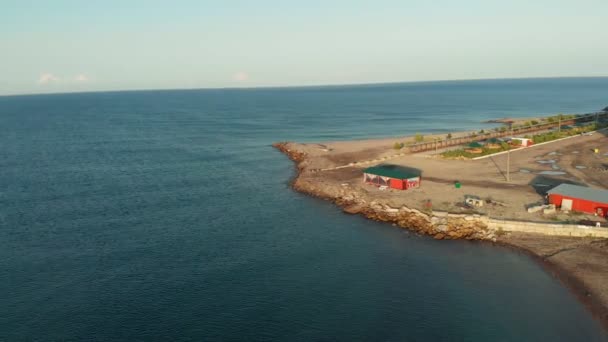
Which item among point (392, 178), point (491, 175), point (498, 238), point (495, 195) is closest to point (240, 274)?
point (498, 238)

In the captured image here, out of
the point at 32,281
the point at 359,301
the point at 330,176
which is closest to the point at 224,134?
the point at 330,176

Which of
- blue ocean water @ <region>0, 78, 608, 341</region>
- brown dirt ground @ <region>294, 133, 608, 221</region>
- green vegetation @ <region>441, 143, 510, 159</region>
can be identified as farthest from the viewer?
green vegetation @ <region>441, 143, 510, 159</region>

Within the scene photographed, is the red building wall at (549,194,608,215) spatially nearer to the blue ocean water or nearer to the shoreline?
the shoreline

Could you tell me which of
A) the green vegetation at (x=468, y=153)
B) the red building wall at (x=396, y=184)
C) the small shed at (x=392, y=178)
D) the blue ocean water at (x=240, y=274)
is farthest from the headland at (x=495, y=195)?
the blue ocean water at (x=240, y=274)

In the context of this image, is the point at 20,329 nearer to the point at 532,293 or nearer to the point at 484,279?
the point at 484,279

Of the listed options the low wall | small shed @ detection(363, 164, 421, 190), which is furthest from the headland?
small shed @ detection(363, 164, 421, 190)

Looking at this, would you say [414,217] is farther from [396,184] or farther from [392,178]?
[392,178]
